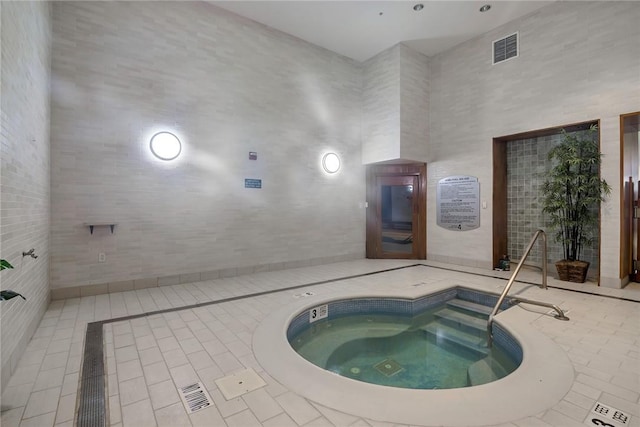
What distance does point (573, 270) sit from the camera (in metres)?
4.66

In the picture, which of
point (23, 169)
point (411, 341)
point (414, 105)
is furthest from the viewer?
point (414, 105)

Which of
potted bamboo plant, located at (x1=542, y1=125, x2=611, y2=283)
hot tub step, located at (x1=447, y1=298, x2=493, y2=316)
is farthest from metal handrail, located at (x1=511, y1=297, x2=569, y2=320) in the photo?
potted bamboo plant, located at (x1=542, y1=125, x2=611, y2=283)

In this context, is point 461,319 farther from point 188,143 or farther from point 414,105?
point 188,143

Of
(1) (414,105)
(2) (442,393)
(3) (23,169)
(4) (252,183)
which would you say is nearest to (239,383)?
(2) (442,393)

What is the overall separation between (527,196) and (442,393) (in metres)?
5.39

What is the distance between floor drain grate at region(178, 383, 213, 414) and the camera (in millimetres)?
1790

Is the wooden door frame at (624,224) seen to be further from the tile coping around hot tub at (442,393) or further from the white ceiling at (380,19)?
the tile coping around hot tub at (442,393)

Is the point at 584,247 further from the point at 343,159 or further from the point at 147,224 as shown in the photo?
the point at 147,224

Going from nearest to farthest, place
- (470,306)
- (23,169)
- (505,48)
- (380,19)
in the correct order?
(23,169) → (470,306) → (380,19) → (505,48)

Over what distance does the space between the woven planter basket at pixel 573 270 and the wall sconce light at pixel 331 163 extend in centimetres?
441

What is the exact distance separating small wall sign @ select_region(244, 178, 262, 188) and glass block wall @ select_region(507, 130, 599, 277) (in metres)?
5.12

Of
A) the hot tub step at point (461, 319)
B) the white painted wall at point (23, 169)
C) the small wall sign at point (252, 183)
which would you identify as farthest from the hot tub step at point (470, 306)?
the white painted wall at point (23, 169)

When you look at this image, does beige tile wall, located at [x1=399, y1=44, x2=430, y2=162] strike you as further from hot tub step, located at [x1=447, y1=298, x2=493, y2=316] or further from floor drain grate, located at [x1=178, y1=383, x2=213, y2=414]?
floor drain grate, located at [x1=178, y1=383, x2=213, y2=414]

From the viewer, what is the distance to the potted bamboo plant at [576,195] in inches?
174
